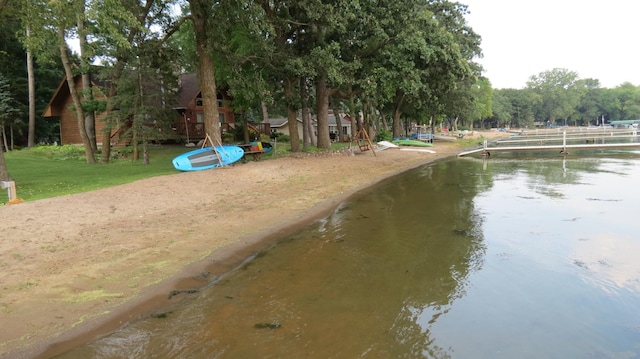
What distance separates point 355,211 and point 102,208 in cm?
698

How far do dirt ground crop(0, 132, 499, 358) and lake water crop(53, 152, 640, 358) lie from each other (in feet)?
1.63

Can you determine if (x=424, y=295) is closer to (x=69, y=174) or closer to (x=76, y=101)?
(x=69, y=174)

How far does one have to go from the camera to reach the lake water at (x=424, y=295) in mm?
4906

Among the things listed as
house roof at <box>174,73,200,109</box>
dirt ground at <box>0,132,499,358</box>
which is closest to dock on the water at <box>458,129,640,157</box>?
dirt ground at <box>0,132,499,358</box>

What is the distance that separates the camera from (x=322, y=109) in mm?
26625

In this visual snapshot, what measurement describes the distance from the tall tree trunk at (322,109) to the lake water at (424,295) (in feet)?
51.6

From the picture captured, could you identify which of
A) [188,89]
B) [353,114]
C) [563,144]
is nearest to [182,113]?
[188,89]

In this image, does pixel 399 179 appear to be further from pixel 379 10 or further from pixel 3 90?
pixel 3 90

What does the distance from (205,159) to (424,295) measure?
13.8 m

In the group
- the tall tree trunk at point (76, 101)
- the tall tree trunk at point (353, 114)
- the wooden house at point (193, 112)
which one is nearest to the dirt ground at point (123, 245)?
the tall tree trunk at point (76, 101)

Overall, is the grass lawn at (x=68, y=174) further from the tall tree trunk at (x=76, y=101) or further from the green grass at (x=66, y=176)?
the tall tree trunk at (x=76, y=101)

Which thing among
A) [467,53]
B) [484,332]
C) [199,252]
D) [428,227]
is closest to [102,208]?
[199,252]

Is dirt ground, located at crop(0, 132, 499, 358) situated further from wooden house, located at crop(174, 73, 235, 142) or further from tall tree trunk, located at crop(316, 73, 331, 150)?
wooden house, located at crop(174, 73, 235, 142)

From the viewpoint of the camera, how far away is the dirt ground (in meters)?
5.32
